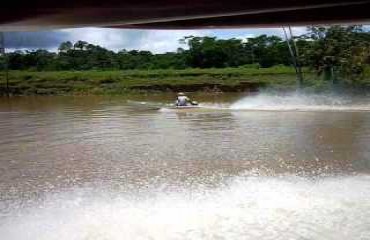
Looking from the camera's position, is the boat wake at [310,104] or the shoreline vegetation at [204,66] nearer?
the boat wake at [310,104]

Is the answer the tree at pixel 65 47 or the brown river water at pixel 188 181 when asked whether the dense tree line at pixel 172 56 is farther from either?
the brown river water at pixel 188 181

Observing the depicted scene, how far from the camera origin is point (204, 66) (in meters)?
58.6

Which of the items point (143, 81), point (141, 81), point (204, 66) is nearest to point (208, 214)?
point (143, 81)

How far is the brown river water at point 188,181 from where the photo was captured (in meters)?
5.33

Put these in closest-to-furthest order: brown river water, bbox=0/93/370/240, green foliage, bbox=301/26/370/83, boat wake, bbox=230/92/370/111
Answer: brown river water, bbox=0/93/370/240
boat wake, bbox=230/92/370/111
green foliage, bbox=301/26/370/83

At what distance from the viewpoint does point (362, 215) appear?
17.8ft

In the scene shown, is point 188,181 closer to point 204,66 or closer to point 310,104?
point 310,104

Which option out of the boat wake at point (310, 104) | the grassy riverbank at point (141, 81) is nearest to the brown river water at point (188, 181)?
the boat wake at point (310, 104)

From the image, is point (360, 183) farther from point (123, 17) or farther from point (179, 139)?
point (179, 139)

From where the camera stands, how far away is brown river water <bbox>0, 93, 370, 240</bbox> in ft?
17.5

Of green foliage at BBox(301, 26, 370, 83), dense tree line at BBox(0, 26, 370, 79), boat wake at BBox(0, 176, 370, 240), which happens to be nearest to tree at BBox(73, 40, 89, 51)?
dense tree line at BBox(0, 26, 370, 79)

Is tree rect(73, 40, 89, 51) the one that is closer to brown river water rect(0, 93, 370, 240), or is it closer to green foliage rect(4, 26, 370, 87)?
green foliage rect(4, 26, 370, 87)

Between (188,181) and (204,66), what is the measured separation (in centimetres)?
5084

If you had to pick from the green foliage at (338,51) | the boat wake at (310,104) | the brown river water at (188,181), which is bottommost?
the boat wake at (310,104)
